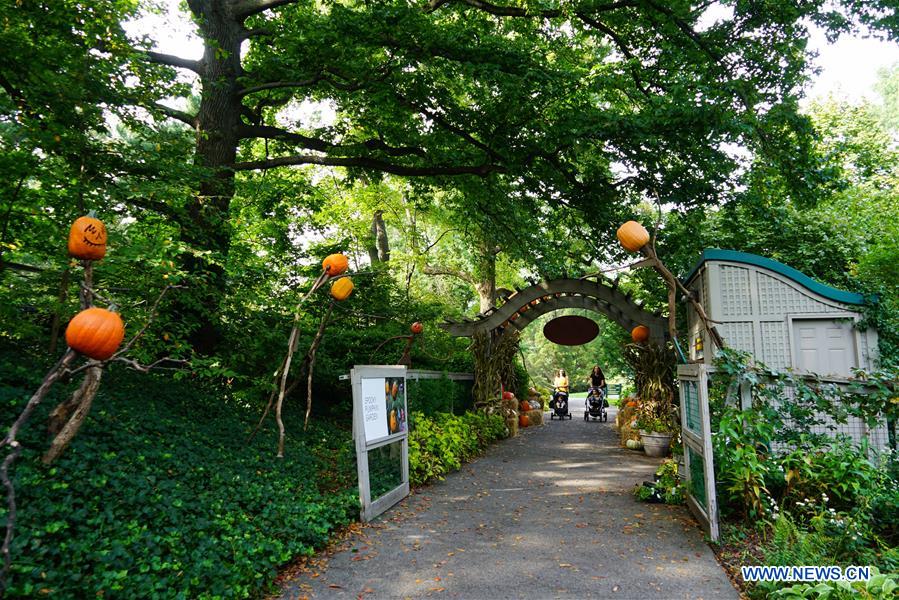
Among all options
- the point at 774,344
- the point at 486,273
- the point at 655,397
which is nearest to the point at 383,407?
the point at 774,344

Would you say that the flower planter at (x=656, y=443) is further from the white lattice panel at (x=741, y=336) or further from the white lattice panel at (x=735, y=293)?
the white lattice panel at (x=735, y=293)

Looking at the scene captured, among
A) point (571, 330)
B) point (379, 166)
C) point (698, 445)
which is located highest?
point (379, 166)

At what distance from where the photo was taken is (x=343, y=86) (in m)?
8.47

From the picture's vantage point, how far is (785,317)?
6.41 metres

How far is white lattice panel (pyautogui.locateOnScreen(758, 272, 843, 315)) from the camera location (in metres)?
6.38

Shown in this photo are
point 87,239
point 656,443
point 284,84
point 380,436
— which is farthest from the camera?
point 656,443

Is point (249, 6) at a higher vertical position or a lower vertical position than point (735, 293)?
higher

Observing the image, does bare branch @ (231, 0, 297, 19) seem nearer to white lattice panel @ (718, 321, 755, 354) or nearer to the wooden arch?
the wooden arch

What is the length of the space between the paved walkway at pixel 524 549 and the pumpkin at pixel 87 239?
2861mm

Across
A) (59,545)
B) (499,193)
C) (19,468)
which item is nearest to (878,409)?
(59,545)

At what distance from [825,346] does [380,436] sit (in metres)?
5.15

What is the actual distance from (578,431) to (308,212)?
9.61 metres

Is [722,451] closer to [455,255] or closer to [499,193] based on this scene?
[499,193]

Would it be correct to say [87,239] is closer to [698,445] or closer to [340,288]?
[340,288]
